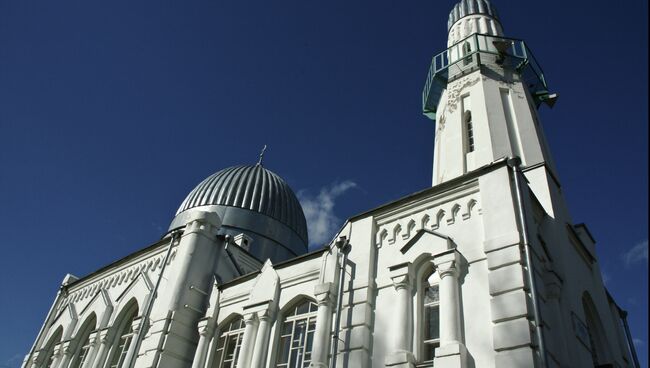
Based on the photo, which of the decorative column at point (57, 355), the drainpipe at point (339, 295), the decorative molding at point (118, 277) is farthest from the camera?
the decorative column at point (57, 355)

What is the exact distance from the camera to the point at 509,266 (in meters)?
10.4

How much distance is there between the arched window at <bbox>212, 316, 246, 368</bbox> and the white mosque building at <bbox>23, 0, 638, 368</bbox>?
57 millimetres

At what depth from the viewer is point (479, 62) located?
18.8 meters

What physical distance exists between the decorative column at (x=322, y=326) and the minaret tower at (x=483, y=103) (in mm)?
5756

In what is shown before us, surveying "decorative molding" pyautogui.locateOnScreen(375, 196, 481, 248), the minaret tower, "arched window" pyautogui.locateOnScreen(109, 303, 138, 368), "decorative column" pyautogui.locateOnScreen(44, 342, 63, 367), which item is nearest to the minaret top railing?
the minaret tower

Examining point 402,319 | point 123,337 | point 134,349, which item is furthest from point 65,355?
point 402,319

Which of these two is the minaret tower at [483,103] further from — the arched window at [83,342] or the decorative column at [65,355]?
the decorative column at [65,355]

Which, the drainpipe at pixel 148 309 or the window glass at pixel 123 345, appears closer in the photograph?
the drainpipe at pixel 148 309

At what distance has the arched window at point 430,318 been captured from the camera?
11.1 metres

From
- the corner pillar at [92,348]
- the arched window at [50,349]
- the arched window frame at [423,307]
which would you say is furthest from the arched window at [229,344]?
the arched window at [50,349]

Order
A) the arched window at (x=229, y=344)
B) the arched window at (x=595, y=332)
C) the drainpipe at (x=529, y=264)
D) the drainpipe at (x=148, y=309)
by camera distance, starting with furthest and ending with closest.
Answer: the drainpipe at (x=148, y=309)
the arched window at (x=229, y=344)
the arched window at (x=595, y=332)
the drainpipe at (x=529, y=264)

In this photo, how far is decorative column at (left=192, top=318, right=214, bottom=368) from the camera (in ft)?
50.2

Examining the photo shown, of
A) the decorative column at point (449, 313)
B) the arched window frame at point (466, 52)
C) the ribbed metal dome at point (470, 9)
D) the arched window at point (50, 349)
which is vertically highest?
the ribbed metal dome at point (470, 9)

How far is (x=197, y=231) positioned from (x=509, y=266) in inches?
459
